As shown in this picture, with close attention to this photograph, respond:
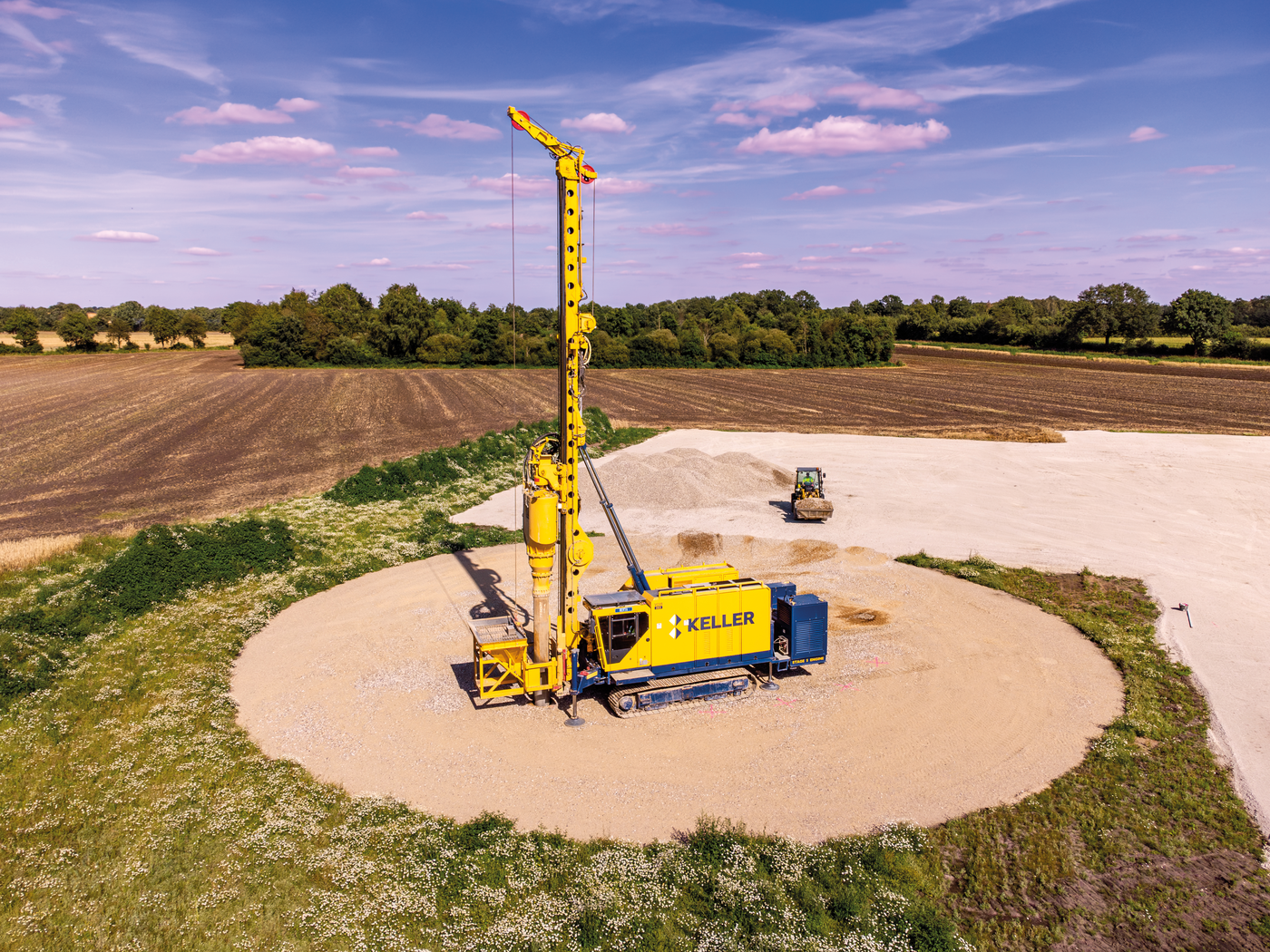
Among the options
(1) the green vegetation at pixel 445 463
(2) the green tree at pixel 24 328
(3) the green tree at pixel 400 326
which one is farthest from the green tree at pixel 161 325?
(1) the green vegetation at pixel 445 463

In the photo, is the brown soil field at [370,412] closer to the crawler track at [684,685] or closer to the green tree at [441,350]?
the green tree at [441,350]

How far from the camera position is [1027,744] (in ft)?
56.3

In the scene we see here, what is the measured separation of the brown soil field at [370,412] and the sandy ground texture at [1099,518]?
32.0 ft

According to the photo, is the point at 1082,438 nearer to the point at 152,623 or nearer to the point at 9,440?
the point at 152,623

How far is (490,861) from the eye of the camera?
42.7 ft

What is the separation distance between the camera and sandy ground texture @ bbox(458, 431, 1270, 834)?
862 inches

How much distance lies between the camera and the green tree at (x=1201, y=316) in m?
122

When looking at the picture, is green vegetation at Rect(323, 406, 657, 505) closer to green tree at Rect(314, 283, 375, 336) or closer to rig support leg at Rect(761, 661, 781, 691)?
rig support leg at Rect(761, 661, 781, 691)

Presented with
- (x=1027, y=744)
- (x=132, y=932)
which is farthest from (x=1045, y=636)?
(x=132, y=932)

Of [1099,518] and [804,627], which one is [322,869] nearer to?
[804,627]

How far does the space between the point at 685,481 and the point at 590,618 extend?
22142 mm

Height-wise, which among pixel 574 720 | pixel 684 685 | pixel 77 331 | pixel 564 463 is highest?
pixel 77 331

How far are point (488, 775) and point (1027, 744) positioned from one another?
12407 mm

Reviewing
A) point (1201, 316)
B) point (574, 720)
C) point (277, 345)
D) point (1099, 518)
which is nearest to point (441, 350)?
point (277, 345)
